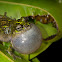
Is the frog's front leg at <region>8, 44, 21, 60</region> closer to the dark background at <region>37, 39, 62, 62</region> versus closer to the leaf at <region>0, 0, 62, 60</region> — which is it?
the leaf at <region>0, 0, 62, 60</region>

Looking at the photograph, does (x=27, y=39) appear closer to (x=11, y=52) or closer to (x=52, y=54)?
(x=11, y=52)

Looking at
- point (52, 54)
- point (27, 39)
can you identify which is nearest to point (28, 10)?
point (27, 39)

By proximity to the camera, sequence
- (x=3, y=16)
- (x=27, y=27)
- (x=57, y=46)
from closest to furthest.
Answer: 1. (x=27, y=27)
2. (x=3, y=16)
3. (x=57, y=46)

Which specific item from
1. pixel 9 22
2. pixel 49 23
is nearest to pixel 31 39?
pixel 9 22

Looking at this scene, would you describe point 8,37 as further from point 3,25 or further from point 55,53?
point 55,53

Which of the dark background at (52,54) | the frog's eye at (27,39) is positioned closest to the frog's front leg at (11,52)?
the frog's eye at (27,39)

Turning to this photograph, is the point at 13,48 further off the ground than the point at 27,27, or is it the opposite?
the point at 27,27
